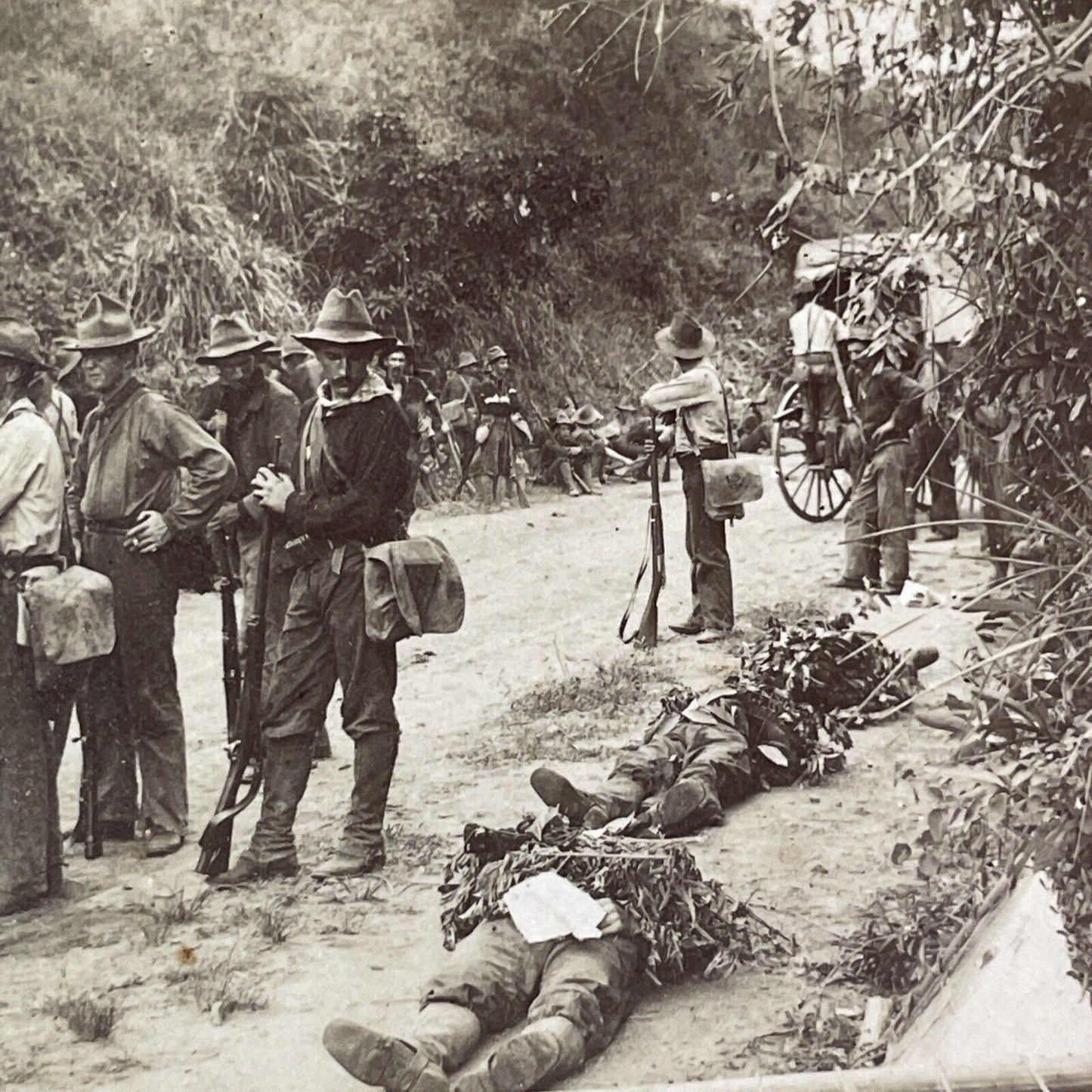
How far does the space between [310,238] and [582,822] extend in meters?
1.78

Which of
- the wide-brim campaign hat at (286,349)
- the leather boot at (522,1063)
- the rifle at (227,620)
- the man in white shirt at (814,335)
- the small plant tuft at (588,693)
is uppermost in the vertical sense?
the wide-brim campaign hat at (286,349)

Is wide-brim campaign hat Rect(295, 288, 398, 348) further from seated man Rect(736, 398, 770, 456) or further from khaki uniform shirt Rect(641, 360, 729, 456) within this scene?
seated man Rect(736, 398, 770, 456)

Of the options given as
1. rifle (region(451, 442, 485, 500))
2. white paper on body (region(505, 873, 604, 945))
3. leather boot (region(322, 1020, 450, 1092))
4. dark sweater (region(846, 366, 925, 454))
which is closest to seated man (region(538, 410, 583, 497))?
rifle (region(451, 442, 485, 500))

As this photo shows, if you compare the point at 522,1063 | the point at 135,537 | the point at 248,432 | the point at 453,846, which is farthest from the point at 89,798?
the point at 522,1063

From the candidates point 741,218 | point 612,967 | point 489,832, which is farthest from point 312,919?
point 741,218

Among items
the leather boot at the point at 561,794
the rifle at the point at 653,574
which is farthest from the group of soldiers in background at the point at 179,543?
the rifle at the point at 653,574

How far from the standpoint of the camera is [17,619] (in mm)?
4090

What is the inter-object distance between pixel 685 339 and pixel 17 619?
199 centimetres

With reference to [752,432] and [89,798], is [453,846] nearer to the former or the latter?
[89,798]

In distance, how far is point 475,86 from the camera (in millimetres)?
4016

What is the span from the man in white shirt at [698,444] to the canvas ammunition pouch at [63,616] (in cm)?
163

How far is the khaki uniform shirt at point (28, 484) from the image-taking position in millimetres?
4059

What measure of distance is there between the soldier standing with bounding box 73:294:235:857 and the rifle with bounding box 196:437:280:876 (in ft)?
0.70

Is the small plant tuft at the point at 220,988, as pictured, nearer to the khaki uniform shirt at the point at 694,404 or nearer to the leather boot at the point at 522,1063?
the leather boot at the point at 522,1063
